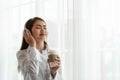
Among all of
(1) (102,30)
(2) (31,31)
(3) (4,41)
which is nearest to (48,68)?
(2) (31,31)

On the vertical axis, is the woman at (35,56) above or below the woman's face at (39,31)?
below

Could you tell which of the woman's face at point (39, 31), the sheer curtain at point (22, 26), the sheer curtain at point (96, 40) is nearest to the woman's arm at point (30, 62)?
the woman's face at point (39, 31)

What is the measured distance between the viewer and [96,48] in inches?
87.1

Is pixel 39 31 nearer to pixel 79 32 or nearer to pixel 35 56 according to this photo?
pixel 35 56

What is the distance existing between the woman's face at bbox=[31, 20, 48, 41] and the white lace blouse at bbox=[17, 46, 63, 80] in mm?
93

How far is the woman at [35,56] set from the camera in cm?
135

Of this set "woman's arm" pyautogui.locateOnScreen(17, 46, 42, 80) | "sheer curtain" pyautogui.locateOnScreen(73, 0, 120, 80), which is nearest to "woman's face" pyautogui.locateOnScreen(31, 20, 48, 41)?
"woman's arm" pyautogui.locateOnScreen(17, 46, 42, 80)

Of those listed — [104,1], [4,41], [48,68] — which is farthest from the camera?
[104,1]

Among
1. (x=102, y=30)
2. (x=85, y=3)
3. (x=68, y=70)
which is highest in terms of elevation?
(x=85, y=3)

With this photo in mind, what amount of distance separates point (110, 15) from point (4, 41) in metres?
0.92

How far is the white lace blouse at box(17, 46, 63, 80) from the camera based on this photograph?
134 centimetres

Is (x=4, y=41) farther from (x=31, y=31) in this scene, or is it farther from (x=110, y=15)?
(x=110, y=15)

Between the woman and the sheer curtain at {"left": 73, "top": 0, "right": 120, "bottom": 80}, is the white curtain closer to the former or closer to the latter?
the sheer curtain at {"left": 73, "top": 0, "right": 120, "bottom": 80}

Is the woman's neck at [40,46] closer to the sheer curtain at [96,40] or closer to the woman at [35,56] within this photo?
the woman at [35,56]
